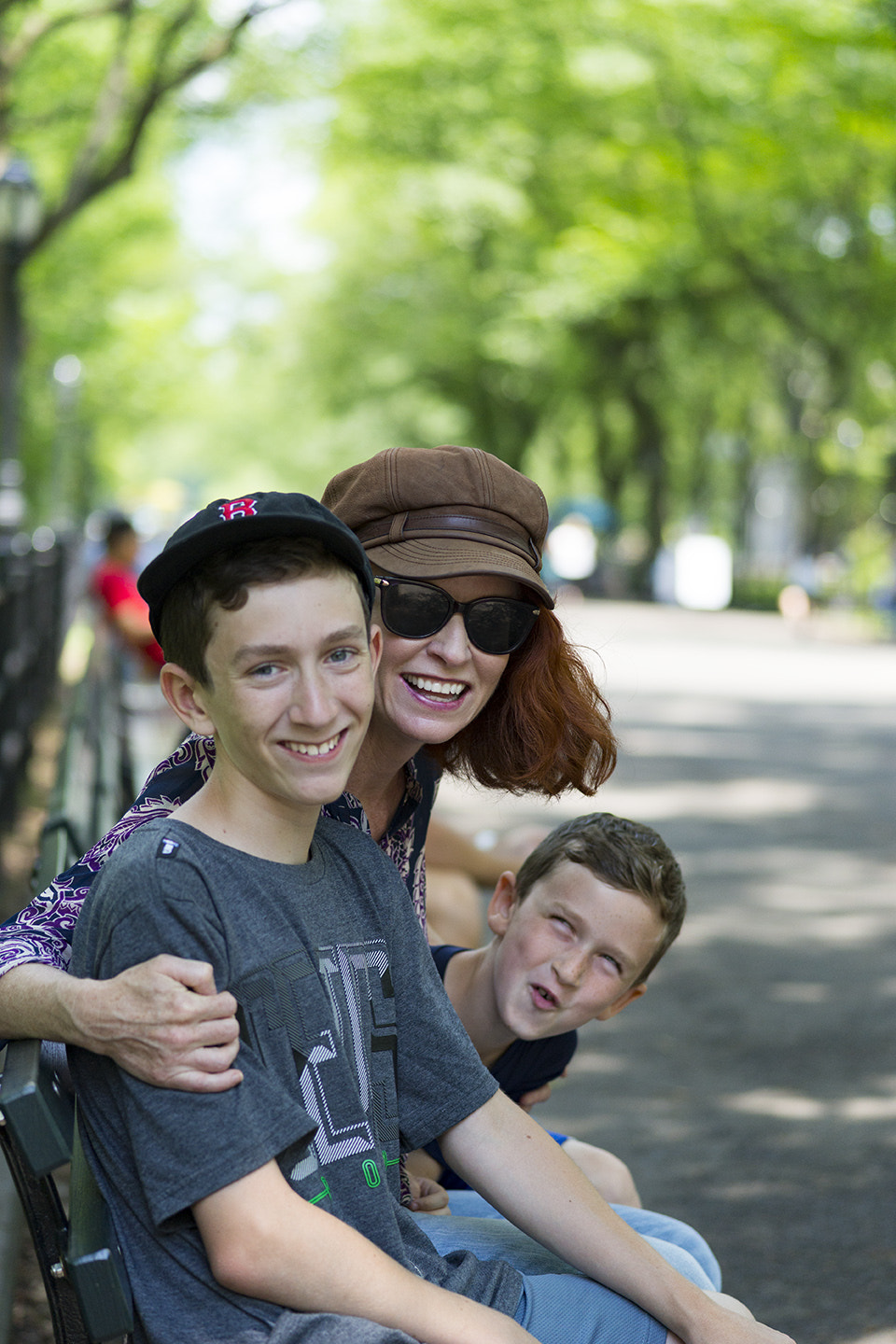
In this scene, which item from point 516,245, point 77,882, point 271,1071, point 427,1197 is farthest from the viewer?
point 516,245

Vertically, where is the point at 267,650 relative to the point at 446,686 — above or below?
above

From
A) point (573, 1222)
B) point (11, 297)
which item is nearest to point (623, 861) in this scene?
point (573, 1222)

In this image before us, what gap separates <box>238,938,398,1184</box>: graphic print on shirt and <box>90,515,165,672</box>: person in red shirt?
8.63 m

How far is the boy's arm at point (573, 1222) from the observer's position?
7.06ft

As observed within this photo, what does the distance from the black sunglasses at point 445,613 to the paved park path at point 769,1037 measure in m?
0.52

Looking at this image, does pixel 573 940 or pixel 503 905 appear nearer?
pixel 573 940

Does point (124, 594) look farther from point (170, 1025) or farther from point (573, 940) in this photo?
point (170, 1025)

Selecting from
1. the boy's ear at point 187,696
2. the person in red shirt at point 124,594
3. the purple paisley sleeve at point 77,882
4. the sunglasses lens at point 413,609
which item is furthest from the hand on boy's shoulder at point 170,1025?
the person in red shirt at point 124,594

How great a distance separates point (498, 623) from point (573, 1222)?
0.93 metres

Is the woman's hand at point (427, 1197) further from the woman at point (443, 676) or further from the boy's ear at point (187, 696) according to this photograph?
the boy's ear at point (187, 696)

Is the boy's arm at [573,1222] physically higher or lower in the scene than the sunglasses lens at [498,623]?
lower

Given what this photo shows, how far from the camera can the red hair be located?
9.09 feet

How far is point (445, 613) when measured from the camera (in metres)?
2.60

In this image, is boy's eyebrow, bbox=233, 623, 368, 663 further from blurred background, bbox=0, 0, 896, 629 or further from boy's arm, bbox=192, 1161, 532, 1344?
blurred background, bbox=0, 0, 896, 629
